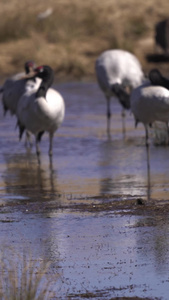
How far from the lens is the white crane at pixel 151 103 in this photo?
12.5 m

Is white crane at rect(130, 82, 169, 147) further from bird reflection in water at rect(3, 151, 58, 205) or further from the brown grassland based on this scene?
the brown grassland

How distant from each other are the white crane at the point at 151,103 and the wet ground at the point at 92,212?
1.81 ft

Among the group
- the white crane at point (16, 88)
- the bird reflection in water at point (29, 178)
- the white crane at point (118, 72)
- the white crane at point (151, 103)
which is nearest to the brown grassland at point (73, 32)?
the white crane at point (118, 72)

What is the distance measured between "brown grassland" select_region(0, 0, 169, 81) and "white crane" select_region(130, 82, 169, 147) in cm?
1318

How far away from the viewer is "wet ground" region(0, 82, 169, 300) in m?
6.18

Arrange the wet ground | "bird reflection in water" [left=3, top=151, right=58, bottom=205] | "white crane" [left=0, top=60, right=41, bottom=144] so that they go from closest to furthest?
1. the wet ground
2. "bird reflection in water" [left=3, top=151, right=58, bottom=205]
3. "white crane" [left=0, top=60, right=41, bottom=144]

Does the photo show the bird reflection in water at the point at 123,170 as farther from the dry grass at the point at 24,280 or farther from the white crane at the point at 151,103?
the dry grass at the point at 24,280

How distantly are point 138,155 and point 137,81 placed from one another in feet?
18.1

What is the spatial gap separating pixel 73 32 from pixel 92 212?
77.0 feet

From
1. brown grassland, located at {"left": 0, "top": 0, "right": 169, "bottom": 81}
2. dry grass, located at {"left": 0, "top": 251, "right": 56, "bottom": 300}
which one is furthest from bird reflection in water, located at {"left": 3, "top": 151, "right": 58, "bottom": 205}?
brown grassland, located at {"left": 0, "top": 0, "right": 169, "bottom": 81}

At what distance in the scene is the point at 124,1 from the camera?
3628 cm

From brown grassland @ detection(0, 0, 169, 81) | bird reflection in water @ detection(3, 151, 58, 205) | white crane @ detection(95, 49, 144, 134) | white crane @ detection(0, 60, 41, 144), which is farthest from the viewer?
brown grassland @ detection(0, 0, 169, 81)

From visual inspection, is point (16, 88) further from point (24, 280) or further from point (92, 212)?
point (24, 280)

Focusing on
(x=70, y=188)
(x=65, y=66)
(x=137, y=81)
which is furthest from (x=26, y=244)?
(x=65, y=66)
